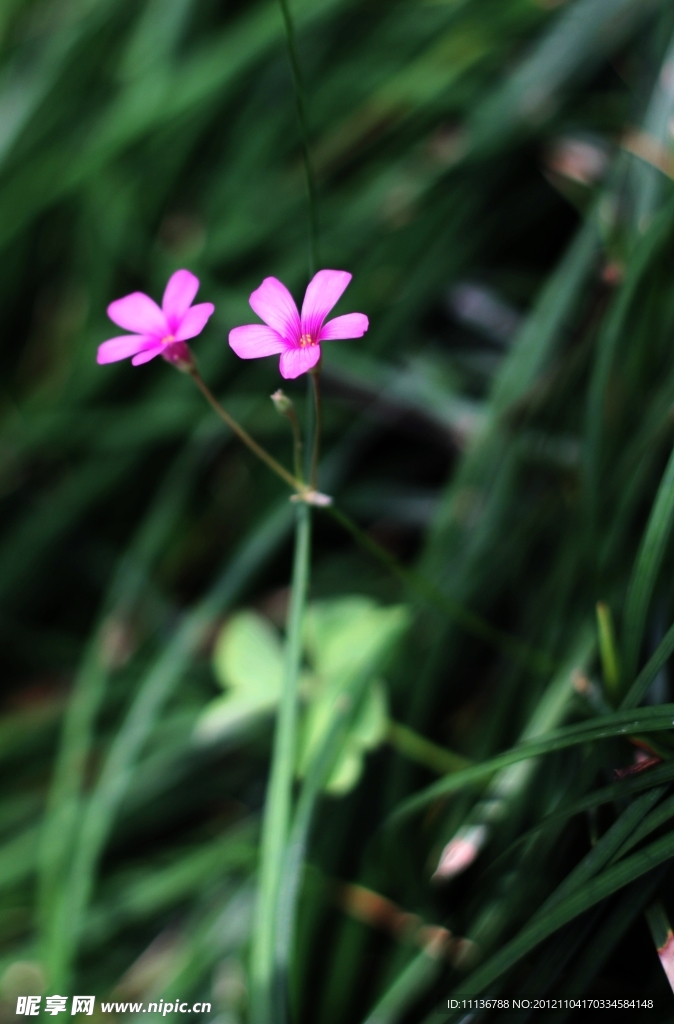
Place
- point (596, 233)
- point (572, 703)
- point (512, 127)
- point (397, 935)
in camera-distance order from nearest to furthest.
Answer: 1. point (572, 703)
2. point (397, 935)
3. point (596, 233)
4. point (512, 127)

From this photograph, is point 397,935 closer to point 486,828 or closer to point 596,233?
point 486,828

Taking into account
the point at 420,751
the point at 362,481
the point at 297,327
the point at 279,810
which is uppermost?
the point at 362,481

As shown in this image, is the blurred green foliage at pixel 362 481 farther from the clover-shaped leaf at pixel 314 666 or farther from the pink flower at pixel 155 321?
the pink flower at pixel 155 321

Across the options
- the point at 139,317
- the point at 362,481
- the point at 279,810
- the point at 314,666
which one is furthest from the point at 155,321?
the point at 362,481

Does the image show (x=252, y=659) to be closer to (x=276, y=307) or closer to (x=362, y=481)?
(x=362, y=481)

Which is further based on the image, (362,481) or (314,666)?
(362,481)

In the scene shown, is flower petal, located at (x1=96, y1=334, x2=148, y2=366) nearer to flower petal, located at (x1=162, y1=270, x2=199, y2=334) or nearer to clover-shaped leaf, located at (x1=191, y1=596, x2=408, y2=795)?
flower petal, located at (x1=162, y1=270, x2=199, y2=334)

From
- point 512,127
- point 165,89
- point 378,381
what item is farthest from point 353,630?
point 165,89
